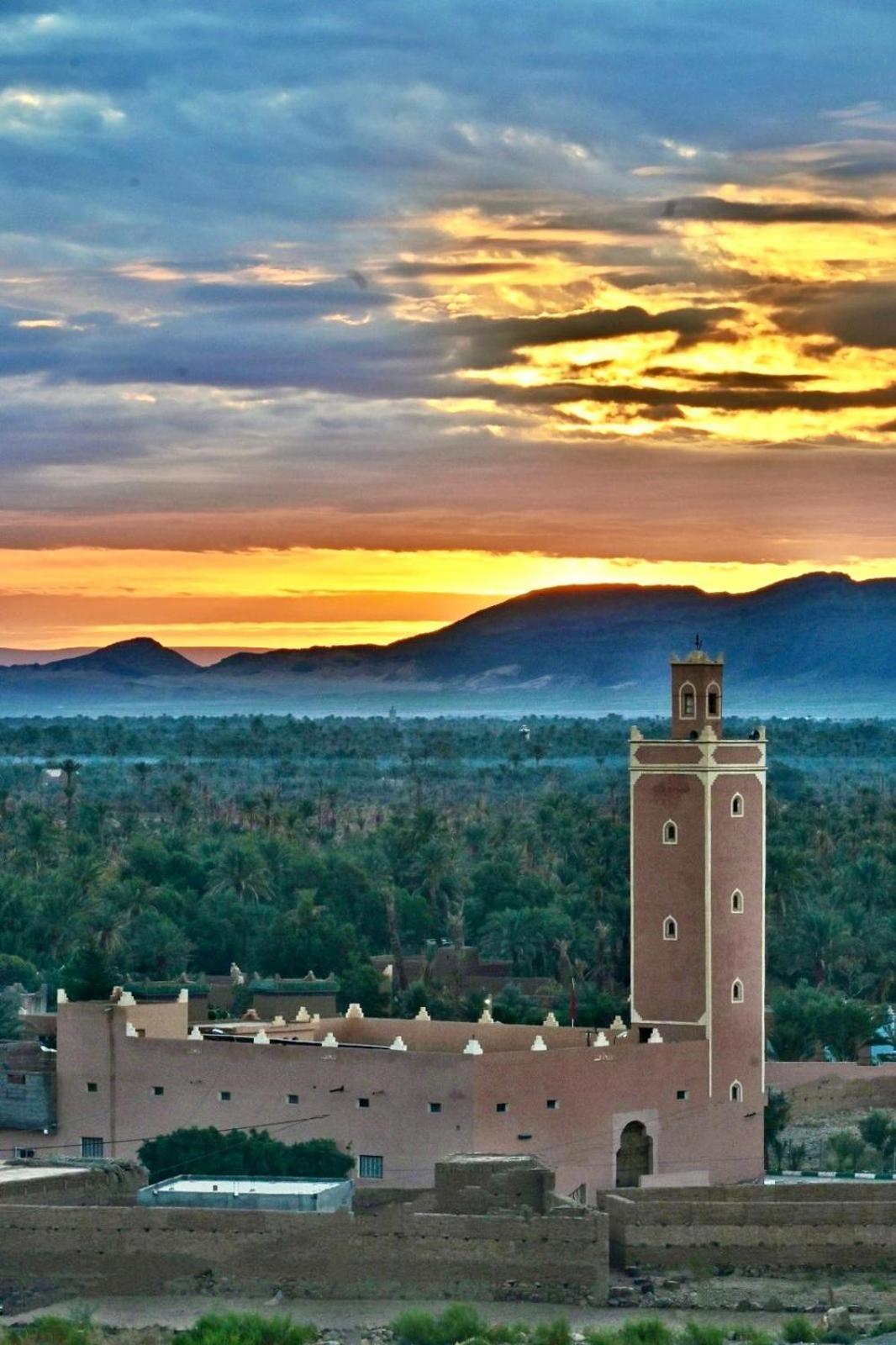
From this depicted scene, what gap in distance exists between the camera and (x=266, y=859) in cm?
7894

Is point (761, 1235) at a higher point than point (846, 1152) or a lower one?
higher

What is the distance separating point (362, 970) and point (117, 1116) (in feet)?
49.6

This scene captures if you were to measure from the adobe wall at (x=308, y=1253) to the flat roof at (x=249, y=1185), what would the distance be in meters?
1.04

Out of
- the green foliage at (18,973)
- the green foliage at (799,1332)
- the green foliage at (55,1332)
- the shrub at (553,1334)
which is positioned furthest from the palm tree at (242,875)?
the shrub at (553,1334)

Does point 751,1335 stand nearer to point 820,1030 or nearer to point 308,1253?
point 308,1253

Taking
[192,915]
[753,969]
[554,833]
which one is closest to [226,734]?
[554,833]

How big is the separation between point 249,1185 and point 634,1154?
22.4 ft

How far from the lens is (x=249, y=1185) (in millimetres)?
40094

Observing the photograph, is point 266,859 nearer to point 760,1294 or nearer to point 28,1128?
point 28,1128

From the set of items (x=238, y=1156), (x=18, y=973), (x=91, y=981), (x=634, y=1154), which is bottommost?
(x=634, y=1154)

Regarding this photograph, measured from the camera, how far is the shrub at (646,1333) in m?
34.3

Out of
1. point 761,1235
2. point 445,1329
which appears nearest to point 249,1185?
point 445,1329

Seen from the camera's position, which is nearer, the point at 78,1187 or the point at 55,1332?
the point at 55,1332

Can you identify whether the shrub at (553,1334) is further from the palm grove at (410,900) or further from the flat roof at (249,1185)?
the palm grove at (410,900)
